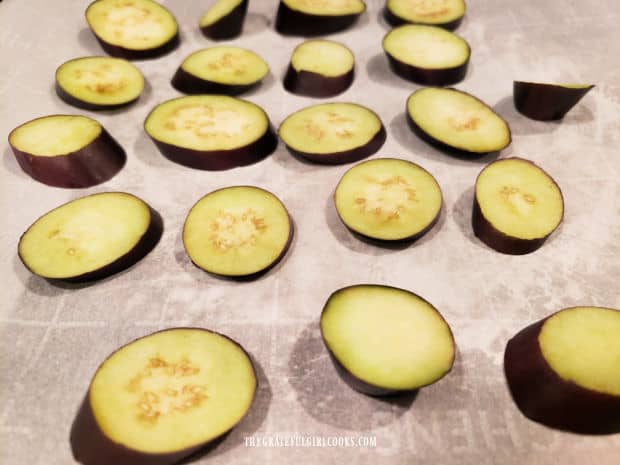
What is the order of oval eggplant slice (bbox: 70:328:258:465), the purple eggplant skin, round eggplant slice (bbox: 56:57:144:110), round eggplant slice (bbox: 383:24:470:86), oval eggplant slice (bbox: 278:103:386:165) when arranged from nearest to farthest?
oval eggplant slice (bbox: 70:328:258:465) → oval eggplant slice (bbox: 278:103:386:165) → the purple eggplant skin → round eggplant slice (bbox: 56:57:144:110) → round eggplant slice (bbox: 383:24:470:86)

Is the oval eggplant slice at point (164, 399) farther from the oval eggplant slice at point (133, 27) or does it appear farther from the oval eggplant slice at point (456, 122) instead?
the oval eggplant slice at point (133, 27)

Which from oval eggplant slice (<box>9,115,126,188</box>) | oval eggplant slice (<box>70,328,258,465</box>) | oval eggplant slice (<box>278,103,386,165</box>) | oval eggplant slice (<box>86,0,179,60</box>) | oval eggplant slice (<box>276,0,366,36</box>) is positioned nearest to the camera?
oval eggplant slice (<box>70,328,258,465</box>)

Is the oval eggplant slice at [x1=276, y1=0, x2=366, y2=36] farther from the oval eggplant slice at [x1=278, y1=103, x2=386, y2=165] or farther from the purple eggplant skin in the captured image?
the purple eggplant skin

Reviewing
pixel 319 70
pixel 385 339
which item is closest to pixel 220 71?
pixel 319 70

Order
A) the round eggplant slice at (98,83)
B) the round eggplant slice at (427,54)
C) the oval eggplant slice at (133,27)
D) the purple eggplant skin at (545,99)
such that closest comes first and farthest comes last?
the purple eggplant skin at (545,99)
the round eggplant slice at (98,83)
the round eggplant slice at (427,54)
the oval eggplant slice at (133,27)

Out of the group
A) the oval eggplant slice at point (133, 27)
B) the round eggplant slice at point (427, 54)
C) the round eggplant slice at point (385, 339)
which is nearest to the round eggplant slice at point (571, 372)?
the round eggplant slice at point (385, 339)

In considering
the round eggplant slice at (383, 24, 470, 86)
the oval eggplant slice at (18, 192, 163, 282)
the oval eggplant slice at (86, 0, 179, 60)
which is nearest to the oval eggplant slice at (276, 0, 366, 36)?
the round eggplant slice at (383, 24, 470, 86)

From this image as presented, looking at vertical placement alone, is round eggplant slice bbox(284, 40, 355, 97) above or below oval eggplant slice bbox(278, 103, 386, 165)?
above
